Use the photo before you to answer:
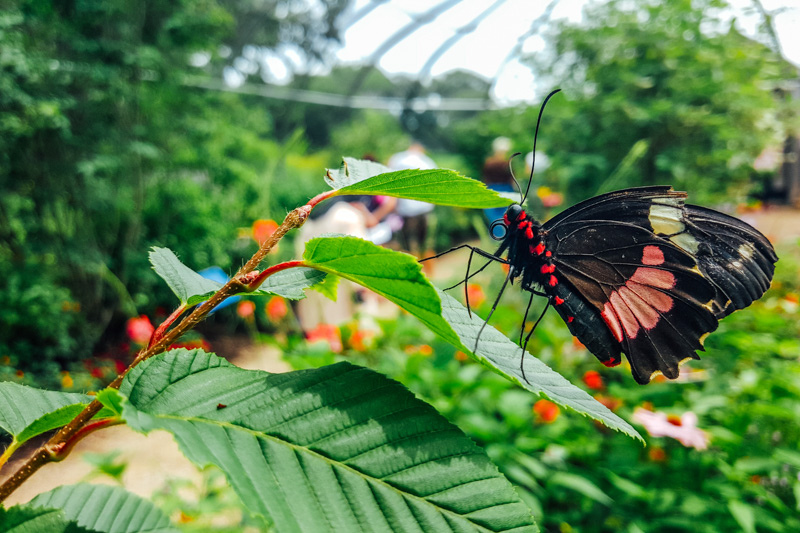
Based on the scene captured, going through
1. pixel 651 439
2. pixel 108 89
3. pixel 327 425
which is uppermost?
pixel 108 89

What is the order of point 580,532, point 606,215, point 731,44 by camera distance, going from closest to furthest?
1. point 606,215
2. point 580,532
3. point 731,44

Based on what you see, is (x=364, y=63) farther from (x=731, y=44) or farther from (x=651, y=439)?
(x=651, y=439)

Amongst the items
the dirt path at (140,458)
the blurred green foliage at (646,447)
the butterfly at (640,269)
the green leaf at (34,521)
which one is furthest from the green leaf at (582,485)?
the green leaf at (34,521)

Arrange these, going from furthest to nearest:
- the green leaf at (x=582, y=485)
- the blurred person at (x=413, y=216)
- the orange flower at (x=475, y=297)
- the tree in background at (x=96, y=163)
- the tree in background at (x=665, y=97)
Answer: the blurred person at (x=413, y=216) < the tree in background at (x=665, y=97) < the tree in background at (x=96, y=163) < the orange flower at (x=475, y=297) < the green leaf at (x=582, y=485)

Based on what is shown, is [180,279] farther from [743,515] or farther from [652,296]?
[743,515]

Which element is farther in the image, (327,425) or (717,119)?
(717,119)

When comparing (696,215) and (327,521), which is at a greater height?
(696,215)

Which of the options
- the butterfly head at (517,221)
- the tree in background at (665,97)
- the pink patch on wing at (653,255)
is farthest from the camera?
the tree in background at (665,97)

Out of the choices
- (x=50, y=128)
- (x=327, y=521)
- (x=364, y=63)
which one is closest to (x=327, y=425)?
(x=327, y=521)

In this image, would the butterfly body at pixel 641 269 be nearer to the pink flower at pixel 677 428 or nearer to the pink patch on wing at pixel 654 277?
the pink patch on wing at pixel 654 277
